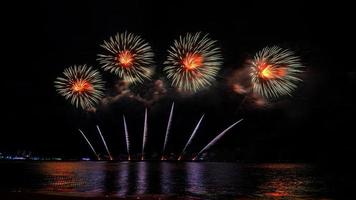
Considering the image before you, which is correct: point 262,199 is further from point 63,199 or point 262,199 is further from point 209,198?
point 63,199

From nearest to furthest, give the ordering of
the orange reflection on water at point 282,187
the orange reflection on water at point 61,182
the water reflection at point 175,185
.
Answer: the water reflection at point 175,185 < the orange reflection on water at point 282,187 < the orange reflection on water at point 61,182

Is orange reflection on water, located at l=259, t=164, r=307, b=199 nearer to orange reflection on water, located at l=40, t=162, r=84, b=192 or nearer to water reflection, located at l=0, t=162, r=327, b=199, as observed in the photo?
water reflection, located at l=0, t=162, r=327, b=199

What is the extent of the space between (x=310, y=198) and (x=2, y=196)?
113 feet

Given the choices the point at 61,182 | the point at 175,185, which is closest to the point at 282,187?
the point at 175,185

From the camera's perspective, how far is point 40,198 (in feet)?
75.8

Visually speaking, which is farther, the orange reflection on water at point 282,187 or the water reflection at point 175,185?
the orange reflection on water at point 282,187

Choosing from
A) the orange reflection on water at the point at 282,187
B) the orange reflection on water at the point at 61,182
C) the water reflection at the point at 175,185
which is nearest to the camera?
the water reflection at the point at 175,185


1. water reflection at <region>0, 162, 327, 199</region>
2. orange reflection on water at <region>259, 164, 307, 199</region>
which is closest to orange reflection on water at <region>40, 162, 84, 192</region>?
water reflection at <region>0, 162, 327, 199</region>

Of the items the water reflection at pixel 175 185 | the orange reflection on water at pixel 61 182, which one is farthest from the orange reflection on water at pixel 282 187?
the orange reflection on water at pixel 61 182

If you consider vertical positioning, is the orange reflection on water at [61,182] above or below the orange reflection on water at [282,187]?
above

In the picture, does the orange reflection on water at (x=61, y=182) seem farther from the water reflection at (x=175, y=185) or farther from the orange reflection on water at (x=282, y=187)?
the orange reflection on water at (x=282, y=187)

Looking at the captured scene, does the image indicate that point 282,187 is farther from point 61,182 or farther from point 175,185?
point 61,182

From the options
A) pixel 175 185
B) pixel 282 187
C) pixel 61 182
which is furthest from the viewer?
pixel 61 182

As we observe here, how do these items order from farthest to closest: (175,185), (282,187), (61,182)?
(61,182), (175,185), (282,187)
